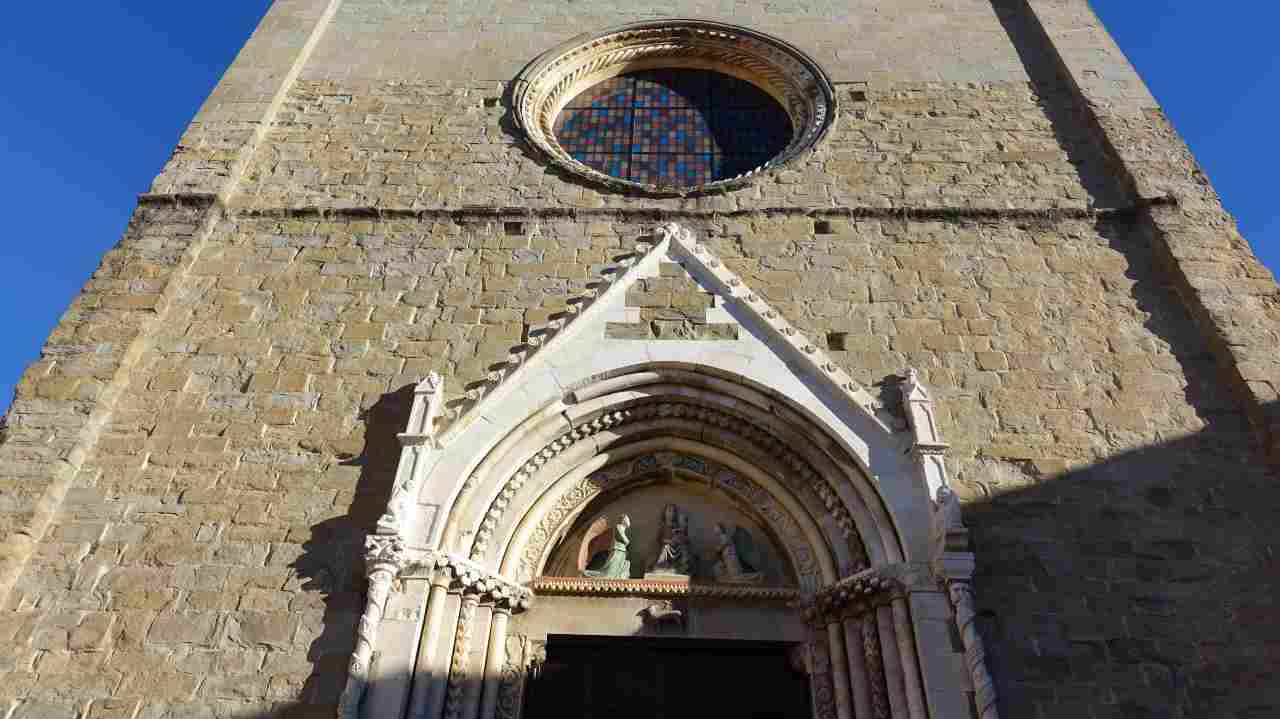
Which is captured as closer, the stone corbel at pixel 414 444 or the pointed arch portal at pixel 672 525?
the pointed arch portal at pixel 672 525

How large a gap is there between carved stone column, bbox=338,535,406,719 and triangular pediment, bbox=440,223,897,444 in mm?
892

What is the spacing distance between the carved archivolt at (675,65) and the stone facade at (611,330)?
0.25 meters

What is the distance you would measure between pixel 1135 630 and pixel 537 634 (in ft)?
11.4

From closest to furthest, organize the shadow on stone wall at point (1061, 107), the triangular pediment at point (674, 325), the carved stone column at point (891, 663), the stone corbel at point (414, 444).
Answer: the carved stone column at point (891, 663), the stone corbel at point (414, 444), the triangular pediment at point (674, 325), the shadow on stone wall at point (1061, 107)

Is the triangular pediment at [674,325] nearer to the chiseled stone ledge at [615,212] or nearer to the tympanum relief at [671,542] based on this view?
the chiseled stone ledge at [615,212]

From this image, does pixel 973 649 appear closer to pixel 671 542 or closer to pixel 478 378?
pixel 671 542

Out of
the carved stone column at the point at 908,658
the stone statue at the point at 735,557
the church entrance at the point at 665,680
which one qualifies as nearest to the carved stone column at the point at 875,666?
the carved stone column at the point at 908,658

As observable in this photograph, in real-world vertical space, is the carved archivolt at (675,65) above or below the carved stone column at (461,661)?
above

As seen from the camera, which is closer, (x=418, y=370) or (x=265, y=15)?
(x=418, y=370)

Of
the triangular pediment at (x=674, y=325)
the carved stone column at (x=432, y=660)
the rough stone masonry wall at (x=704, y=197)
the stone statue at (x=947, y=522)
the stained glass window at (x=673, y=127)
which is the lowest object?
the carved stone column at (x=432, y=660)

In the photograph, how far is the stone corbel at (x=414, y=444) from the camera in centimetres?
522

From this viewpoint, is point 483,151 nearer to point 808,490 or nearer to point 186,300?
point 186,300

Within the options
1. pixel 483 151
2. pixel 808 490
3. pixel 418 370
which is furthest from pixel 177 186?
pixel 808 490

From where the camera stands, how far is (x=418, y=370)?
252 inches
